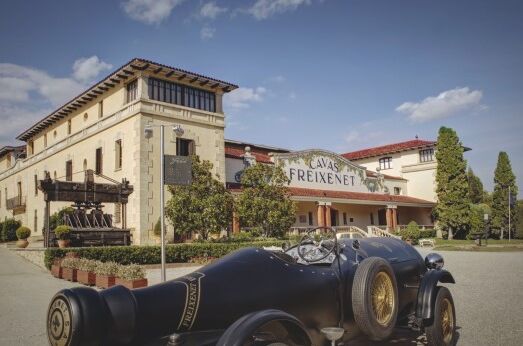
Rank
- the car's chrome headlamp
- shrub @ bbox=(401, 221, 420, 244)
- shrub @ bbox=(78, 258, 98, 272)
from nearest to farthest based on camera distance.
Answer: the car's chrome headlamp, shrub @ bbox=(78, 258, 98, 272), shrub @ bbox=(401, 221, 420, 244)

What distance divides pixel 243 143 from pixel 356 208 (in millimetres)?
11987

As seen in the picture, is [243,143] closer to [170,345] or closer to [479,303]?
[479,303]

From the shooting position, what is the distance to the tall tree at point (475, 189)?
5306cm

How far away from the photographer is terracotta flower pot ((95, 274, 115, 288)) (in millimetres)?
11113

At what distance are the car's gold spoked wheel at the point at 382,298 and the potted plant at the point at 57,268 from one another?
41.6 feet

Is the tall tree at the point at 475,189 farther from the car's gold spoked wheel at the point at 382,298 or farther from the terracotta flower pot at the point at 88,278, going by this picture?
the car's gold spoked wheel at the point at 382,298

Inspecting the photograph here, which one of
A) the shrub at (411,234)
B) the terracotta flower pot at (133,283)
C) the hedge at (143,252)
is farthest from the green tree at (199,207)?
the shrub at (411,234)

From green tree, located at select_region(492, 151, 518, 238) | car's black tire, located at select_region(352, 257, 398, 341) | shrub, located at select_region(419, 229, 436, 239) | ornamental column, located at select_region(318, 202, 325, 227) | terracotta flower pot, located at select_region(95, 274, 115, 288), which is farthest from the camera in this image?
green tree, located at select_region(492, 151, 518, 238)

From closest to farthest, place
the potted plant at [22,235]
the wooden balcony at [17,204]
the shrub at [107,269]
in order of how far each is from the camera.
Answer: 1. the shrub at [107,269]
2. the potted plant at [22,235]
3. the wooden balcony at [17,204]

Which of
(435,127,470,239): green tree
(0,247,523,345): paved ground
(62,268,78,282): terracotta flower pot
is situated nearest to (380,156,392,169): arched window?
(435,127,470,239): green tree

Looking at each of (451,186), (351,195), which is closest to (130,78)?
(351,195)

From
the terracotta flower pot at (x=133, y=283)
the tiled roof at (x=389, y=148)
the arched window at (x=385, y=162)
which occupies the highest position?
the tiled roof at (x=389, y=148)

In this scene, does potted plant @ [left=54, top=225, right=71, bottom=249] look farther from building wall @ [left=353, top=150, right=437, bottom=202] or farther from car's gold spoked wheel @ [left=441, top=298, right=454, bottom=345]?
building wall @ [left=353, top=150, right=437, bottom=202]

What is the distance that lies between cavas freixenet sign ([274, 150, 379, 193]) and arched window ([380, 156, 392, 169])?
6254 mm
